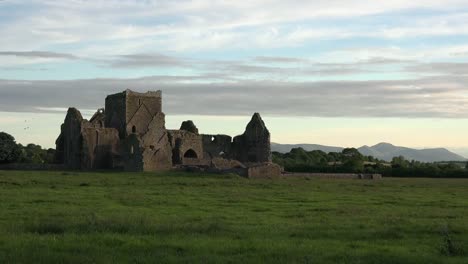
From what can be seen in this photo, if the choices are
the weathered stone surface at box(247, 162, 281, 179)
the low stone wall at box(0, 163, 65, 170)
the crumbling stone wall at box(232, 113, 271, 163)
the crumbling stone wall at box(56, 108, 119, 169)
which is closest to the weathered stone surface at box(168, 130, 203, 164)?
the crumbling stone wall at box(232, 113, 271, 163)

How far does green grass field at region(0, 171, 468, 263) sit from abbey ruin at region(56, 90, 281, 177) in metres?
26.5

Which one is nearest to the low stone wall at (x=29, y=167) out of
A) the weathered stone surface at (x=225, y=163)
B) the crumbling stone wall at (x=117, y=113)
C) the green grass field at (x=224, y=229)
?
the crumbling stone wall at (x=117, y=113)

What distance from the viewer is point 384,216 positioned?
2336cm

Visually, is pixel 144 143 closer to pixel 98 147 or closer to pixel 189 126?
pixel 98 147

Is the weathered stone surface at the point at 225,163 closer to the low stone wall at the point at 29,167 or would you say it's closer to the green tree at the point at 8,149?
the low stone wall at the point at 29,167

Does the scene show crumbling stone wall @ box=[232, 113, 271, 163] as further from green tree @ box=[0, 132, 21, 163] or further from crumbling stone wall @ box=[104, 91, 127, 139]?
green tree @ box=[0, 132, 21, 163]

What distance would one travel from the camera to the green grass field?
49.4ft

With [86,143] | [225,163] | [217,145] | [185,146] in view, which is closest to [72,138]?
[86,143]

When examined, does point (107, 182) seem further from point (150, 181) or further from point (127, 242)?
point (127, 242)

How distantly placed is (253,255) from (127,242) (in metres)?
3.14

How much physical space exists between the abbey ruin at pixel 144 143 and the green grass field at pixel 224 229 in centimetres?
2654

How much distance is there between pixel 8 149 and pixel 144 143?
14154 millimetres

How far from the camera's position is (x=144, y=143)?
61.9 m

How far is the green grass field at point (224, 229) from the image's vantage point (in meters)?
15.0
